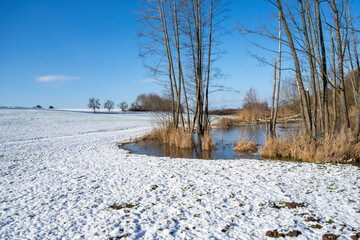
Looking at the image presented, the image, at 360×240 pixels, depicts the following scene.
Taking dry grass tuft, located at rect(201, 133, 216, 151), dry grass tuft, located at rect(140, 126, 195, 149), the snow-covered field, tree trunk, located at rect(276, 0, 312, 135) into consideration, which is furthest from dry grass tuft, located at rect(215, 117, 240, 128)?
the snow-covered field

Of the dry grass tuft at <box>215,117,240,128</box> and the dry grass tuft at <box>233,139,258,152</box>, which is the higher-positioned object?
the dry grass tuft at <box>215,117,240,128</box>

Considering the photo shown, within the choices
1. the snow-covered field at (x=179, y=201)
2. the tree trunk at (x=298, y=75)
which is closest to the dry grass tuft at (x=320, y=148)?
the tree trunk at (x=298, y=75)

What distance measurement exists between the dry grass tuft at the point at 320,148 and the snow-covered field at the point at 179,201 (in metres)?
0.79

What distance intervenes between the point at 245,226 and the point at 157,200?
1585 millimetres

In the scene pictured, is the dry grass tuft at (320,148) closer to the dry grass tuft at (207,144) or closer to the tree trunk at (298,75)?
the tree trunk at (298,75)

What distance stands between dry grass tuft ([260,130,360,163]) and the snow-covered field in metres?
0.79

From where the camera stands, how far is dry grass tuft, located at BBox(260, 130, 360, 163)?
6.79 m

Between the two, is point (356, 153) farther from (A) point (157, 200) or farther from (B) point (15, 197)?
(B) point (15, 197)

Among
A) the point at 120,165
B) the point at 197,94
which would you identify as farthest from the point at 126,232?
the point at 197,94

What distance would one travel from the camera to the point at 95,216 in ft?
11.9

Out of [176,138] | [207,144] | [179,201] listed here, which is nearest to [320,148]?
[207,144]

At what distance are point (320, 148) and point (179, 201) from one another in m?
5.06

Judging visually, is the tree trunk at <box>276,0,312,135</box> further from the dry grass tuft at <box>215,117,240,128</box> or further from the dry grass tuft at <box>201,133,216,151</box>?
the dry grass tuft at <box>215,117,240,128</box>

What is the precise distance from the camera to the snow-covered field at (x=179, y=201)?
3158 millimetres
